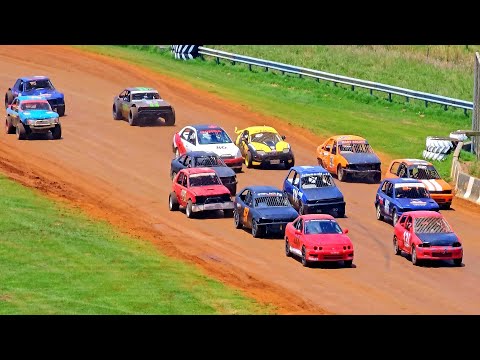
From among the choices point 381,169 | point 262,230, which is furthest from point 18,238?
point 381,169

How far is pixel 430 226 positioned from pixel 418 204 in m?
4.33

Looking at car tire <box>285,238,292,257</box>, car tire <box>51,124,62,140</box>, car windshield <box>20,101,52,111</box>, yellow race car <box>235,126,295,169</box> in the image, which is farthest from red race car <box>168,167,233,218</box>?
car windshield <box>20,101,52,111</box>

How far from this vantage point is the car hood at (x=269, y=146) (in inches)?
1663

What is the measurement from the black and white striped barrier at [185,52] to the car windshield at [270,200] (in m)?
31.3

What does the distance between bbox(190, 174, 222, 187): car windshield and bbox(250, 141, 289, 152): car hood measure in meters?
6.91

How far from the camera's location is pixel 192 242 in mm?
32250

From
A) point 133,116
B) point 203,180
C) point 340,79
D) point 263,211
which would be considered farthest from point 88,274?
point 340,79

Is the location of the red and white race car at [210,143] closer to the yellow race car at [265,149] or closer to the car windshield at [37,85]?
the yellow race car at [265,149]

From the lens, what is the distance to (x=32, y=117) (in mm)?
45500

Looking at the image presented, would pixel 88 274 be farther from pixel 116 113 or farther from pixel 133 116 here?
pixel 116 113

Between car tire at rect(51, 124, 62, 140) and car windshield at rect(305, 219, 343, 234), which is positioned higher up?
car windshield at rect(305, 219, 343, 234)

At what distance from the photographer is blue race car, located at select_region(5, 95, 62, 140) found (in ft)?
149

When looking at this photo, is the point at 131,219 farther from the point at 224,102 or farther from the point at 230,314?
the point at 224,102

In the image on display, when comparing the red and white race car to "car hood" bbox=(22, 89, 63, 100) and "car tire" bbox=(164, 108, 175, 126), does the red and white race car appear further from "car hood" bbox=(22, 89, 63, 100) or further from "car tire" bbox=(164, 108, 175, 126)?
"car hood" bbox=(22, 89, 63, 100)
